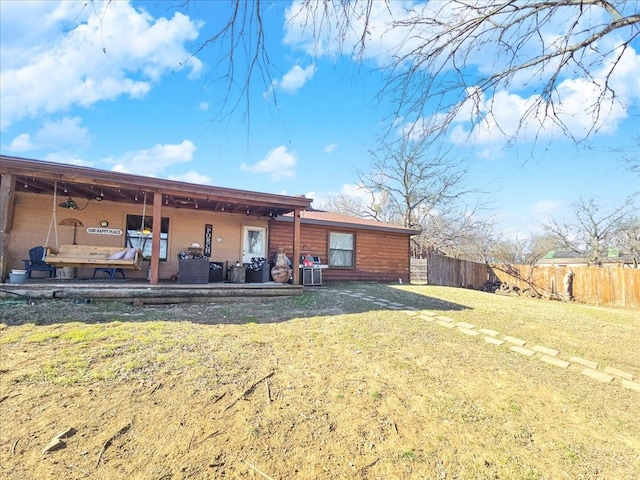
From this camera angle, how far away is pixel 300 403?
2.53m

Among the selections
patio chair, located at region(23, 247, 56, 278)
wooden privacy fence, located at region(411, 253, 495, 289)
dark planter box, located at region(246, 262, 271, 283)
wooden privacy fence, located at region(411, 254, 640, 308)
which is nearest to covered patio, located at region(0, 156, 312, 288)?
patio chair, located at region(23, 247, 56, 278)

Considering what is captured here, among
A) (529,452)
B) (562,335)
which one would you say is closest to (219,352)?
(529,452)

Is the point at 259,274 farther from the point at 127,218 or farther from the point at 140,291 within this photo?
the point at 127,218

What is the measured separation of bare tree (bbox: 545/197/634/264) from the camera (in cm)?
1723

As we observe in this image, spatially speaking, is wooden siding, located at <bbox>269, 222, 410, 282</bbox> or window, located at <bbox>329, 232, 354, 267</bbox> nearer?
wooden siding, located at <bbox>269, 222, 410, 282</bbox>

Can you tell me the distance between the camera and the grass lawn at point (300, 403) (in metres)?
1.91

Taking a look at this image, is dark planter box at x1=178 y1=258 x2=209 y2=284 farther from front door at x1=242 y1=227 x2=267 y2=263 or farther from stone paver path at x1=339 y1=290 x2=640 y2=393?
stone paver path at x1=339 y1=290 x2=640 y2=393

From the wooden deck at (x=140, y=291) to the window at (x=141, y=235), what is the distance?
2.19 m

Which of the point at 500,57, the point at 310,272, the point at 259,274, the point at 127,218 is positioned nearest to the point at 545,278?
the point at 310,272

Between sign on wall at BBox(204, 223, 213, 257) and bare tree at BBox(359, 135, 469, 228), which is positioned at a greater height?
bare tree at BBox(359, 135, 469, 228)

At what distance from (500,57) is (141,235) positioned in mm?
8523

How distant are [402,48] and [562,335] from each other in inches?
183

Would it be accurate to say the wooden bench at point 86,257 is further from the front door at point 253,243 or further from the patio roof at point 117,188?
the front door at point 253,243

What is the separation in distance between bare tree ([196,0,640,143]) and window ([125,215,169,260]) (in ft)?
24.7
